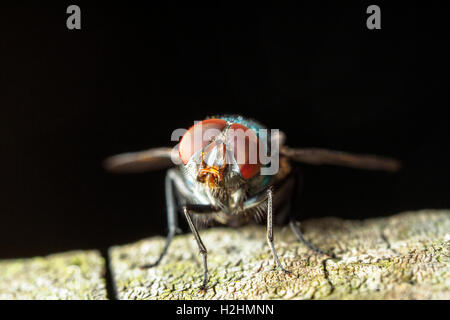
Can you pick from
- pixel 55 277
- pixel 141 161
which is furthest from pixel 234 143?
pixel 55 277

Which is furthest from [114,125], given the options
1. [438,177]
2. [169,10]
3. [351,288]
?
[438,177]

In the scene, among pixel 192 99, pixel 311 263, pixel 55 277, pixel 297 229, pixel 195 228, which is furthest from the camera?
pixel 192 99

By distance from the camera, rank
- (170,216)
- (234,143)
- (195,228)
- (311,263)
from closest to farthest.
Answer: (311,263) → (234,143) → (195,228) → (170,216)

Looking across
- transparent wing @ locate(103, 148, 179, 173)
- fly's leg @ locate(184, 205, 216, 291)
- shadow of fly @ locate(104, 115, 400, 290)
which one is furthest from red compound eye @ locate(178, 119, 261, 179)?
transparent wing @ locate(103, 148, 179, 173)

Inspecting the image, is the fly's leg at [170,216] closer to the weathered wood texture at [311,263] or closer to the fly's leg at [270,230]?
the weathered wood texture at [311,263]

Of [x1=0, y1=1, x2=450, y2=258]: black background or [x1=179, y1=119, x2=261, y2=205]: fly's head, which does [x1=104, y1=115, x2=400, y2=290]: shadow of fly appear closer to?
[x1=179, y1=119, x2=261, y2=205]: fly's head

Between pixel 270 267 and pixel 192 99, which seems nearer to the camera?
pixel 270 267

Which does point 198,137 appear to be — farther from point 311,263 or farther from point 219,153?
point 311,263

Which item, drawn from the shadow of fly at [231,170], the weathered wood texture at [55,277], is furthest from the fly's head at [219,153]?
the weathered wood texture at [55,277]
